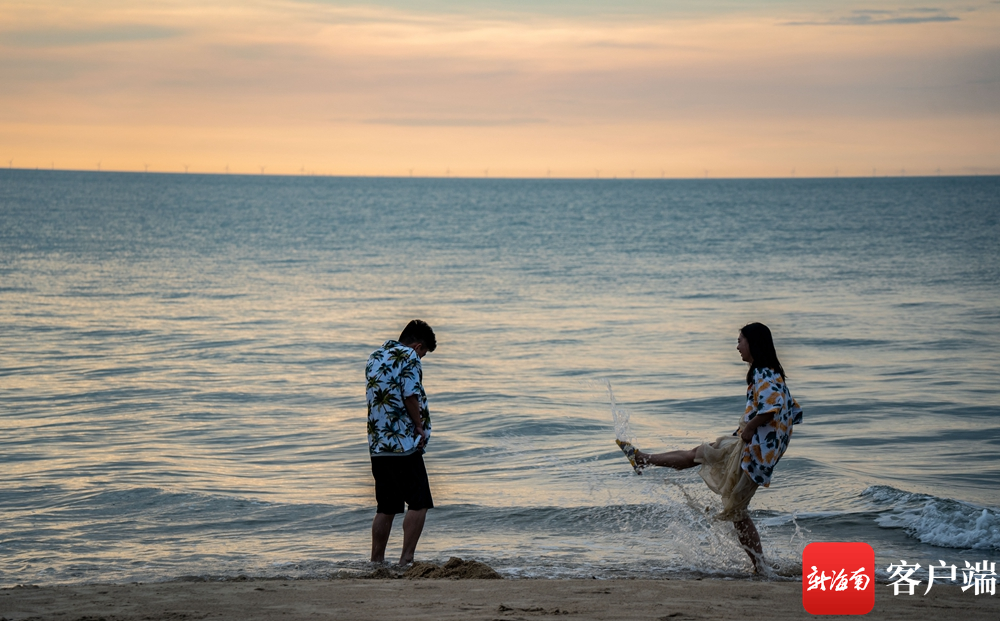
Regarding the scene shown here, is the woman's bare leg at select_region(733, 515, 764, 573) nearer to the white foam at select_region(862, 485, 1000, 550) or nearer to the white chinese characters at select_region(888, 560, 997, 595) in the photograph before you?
the white chinese characters at select_region(888, 560, 997, 595)

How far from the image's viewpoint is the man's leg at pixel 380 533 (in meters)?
6.12

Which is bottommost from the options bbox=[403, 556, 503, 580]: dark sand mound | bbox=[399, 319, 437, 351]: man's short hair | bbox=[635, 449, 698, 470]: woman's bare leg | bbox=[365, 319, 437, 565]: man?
bbox=[403, 556, 503, 580]: dark sand mound

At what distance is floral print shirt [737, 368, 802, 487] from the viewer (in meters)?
5.59

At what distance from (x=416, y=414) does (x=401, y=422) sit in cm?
12

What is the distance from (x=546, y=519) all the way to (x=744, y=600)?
281 centimetres

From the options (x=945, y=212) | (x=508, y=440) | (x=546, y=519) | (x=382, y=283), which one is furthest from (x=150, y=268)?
(x=945, y=212)

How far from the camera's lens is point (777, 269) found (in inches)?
1323

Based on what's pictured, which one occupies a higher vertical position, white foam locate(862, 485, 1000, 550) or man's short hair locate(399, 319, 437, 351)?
man's short hair locate(399, 319, 437, 351)

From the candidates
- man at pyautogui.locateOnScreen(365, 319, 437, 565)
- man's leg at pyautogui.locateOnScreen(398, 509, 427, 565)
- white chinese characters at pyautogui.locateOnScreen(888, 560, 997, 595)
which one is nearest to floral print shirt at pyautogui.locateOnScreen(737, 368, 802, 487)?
white chinese characters at pyautogui.locateOnScreen(888, 560, 997, 595)

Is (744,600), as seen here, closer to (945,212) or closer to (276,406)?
(276,406)

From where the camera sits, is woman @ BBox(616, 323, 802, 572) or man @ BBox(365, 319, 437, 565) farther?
man @ BBox(365, 319, 437, 565)

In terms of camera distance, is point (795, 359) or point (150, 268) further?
point (150, 268)

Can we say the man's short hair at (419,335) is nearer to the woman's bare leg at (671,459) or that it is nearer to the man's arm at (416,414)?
the man's arm at (416,414)

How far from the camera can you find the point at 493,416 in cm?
1168
